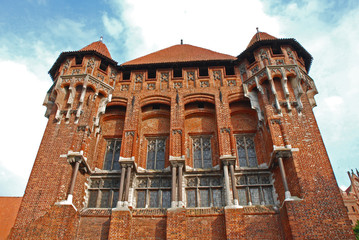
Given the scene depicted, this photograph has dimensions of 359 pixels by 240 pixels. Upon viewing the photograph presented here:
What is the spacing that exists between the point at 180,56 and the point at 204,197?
31.4 feet

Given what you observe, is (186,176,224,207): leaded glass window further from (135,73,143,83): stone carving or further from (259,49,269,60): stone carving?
(259,49,269,60): stone carving

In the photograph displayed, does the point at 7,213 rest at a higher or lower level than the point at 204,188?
higher

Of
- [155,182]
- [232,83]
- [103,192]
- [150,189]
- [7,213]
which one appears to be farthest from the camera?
[7,213]

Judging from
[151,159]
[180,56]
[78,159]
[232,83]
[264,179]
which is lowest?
[264,179]

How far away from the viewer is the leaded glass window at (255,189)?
42.6 feet

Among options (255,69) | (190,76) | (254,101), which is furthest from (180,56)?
(254,101)

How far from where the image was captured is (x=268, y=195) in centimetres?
1314

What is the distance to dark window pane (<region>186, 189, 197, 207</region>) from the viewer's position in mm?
13094

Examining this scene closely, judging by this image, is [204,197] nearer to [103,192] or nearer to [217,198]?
[217,198]

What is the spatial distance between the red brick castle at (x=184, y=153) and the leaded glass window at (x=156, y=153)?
52 mm

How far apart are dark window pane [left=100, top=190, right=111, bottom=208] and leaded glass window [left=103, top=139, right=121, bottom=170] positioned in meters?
1.27

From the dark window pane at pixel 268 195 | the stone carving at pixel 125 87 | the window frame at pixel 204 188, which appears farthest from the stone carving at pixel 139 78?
the dark window pane at pixel 268 195

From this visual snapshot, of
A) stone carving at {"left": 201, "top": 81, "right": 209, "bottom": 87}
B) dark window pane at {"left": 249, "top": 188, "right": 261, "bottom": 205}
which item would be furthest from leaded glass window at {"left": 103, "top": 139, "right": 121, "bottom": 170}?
dark window pane at {"left": 249, "top": 188, "right": 261, "bottom": 205}

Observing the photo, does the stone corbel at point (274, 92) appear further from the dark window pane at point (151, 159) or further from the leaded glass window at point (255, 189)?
the dark window pane at point (151, 159)
